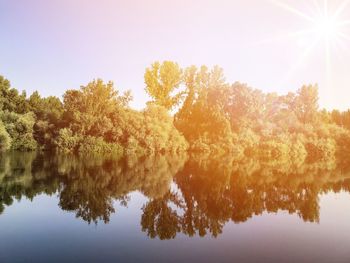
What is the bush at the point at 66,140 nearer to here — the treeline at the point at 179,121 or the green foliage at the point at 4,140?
the treeline at the point at 179,121

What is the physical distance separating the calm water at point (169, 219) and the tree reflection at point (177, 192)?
0.19 feet

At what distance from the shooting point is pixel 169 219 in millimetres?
14992

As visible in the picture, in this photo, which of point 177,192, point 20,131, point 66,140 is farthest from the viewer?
point 20,131

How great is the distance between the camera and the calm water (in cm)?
1095

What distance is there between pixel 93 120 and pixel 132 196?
3800 centimetres

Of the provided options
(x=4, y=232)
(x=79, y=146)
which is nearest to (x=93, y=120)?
(x=79, y=146)

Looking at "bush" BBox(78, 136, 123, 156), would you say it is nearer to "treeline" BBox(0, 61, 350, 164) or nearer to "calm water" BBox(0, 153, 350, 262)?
"treeline" BBox(0, 61, 350, 164)

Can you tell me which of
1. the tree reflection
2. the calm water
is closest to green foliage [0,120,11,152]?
the tree reflection

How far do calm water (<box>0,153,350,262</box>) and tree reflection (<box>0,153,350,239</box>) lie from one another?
6cm

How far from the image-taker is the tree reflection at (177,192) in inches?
595

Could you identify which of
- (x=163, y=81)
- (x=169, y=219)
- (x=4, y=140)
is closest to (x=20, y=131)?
(x=4, y=140)

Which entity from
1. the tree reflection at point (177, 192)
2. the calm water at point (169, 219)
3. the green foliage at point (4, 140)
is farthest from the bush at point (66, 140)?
the calm water at point (169, 219)

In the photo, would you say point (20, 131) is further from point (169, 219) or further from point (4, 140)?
point (169, 219)

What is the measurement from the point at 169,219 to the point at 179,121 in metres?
56.8
